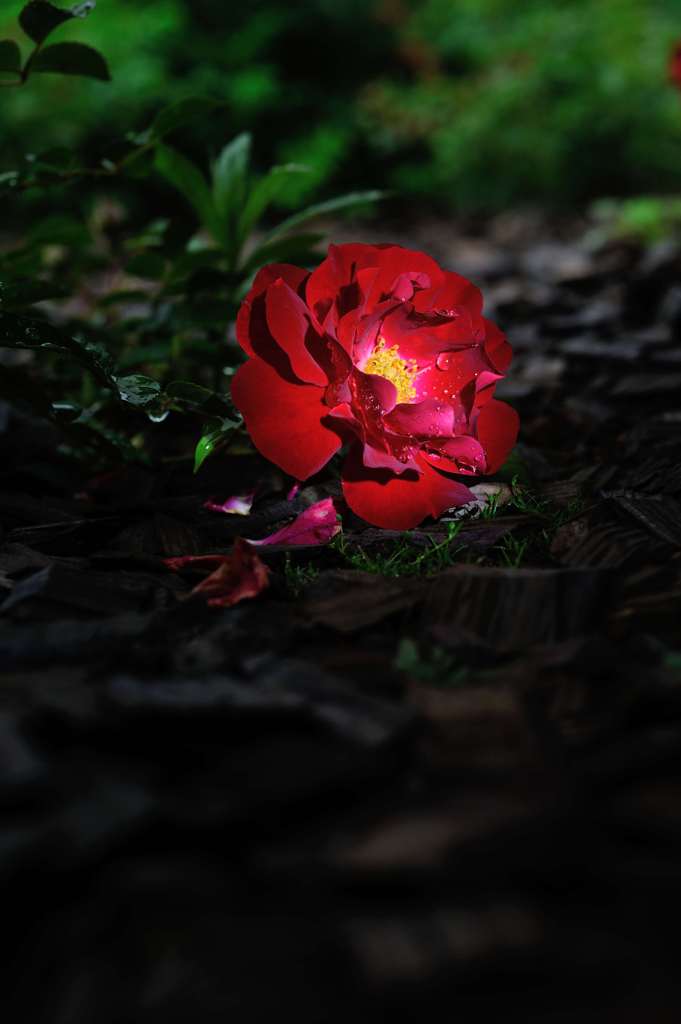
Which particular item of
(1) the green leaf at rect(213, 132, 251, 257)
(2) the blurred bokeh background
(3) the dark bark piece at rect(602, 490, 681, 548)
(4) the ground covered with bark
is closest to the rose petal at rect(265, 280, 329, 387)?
(4) the ground covered with bark

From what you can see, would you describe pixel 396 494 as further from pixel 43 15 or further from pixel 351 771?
pixel 43 15

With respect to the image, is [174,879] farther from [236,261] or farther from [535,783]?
[236,261]

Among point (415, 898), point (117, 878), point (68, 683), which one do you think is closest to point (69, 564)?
point (68, 683)

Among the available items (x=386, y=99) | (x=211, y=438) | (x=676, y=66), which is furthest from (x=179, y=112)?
(x=386, y=99)

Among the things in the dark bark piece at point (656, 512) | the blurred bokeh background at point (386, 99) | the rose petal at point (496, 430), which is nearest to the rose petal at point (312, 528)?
the rose petal at point (496, 430)

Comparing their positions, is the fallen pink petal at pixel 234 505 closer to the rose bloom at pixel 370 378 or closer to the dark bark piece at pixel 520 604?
the rose bloom at pixel 370 378
